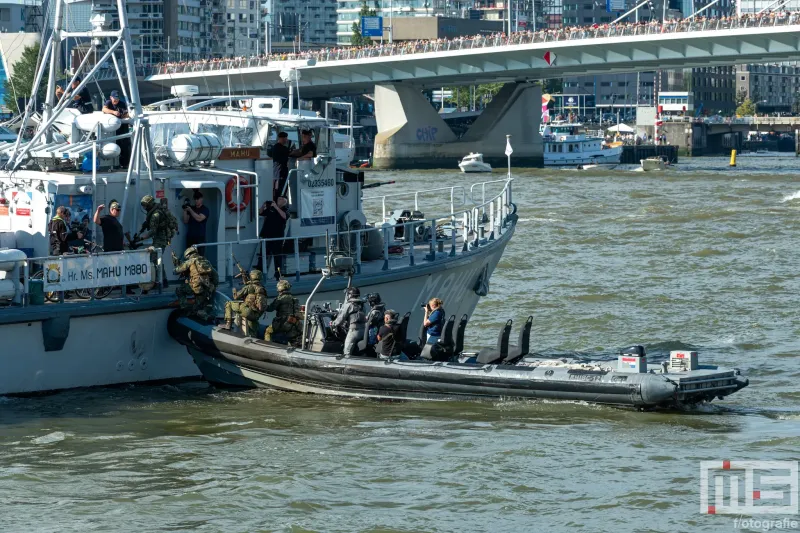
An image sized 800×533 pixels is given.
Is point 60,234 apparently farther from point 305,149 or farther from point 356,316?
point 305,149

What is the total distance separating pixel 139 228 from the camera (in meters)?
18.2

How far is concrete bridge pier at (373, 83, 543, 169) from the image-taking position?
289 feet

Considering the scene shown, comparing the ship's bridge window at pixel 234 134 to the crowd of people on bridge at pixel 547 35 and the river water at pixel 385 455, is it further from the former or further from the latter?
the crowd of people on bridge at pixel 547 35

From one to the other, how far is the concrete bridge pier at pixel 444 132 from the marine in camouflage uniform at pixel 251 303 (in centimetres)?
7006

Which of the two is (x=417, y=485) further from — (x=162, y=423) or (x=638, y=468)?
(x=162, y=423)

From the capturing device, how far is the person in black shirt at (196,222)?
18391mm

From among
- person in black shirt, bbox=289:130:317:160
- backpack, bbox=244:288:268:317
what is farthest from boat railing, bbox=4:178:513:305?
person in black shirt, bbox=289:130:317:160

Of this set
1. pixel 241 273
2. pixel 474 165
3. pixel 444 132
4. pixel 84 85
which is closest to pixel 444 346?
pixel 241 273

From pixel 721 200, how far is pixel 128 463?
4359 cm

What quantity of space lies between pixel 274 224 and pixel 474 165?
62396 mm

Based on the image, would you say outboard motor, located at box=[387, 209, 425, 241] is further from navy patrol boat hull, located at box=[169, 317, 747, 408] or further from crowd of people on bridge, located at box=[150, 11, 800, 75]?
crowd of people on bridge, located at box=[150, 11, 800, 75]
